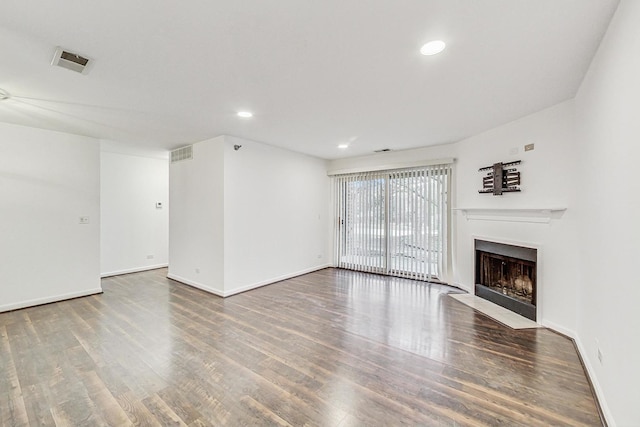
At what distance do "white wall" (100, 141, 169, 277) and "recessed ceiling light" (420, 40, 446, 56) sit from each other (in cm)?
572

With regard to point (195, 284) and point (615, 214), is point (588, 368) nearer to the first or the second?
point (615, 214)

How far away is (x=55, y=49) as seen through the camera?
6.63ft

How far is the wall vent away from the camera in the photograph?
5.05 metres

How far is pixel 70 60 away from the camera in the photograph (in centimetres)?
216

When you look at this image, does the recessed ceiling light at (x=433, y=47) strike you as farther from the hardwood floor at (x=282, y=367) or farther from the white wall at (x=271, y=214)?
the white wall at (x=271, y=214)

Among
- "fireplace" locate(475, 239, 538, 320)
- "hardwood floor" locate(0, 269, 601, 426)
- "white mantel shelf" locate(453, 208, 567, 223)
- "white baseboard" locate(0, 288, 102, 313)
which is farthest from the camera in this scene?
"white baseboard" locate(0, 288, 102, 313)

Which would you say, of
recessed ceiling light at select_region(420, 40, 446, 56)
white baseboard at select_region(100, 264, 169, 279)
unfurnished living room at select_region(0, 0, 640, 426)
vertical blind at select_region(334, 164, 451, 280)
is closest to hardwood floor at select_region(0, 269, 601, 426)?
unfurnished living room at select_region(0, 0, 640, 426)

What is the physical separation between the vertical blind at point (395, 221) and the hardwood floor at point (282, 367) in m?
1.46

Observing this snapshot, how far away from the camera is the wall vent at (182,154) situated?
5.05 m

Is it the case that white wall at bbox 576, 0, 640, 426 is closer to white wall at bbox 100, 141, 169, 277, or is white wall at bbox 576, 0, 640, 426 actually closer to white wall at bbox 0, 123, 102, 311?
white wall at bbox 0, 123, 102, 311

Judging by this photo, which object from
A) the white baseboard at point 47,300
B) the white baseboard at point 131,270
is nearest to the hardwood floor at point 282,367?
the white baseboard at point 47,300

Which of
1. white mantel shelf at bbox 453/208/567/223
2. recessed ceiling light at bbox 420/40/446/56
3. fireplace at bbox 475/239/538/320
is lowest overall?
fireplace at bbox 475/239/538/320

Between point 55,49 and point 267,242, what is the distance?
12.3 ft

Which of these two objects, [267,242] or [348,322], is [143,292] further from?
[348,322]
